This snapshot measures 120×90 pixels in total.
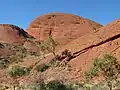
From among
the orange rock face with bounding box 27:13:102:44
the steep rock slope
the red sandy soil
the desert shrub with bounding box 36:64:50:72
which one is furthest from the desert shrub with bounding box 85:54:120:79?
the orange rock face with bounding box 27:13:102:44

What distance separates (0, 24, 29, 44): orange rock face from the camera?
103m

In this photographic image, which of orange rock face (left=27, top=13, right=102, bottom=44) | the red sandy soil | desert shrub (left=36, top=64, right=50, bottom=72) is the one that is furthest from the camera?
orange rock face (left=27, top=13, right=102, bottom=44)

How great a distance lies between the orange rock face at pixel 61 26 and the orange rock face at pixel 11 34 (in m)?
4.63

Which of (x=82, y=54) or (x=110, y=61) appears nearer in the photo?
(x=110, y=61)

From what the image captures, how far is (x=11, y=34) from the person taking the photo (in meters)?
107

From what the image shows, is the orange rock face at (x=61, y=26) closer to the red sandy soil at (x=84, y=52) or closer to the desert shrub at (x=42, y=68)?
the red sandy soil at (x=84, y=52)

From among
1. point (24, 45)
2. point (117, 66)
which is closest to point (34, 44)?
point (24, 45)

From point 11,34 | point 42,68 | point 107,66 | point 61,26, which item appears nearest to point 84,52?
point 42,68

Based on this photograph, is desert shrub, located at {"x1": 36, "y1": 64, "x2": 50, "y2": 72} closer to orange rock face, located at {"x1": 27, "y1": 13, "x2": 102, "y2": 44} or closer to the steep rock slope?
the steep rock slope

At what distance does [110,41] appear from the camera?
46688 mm

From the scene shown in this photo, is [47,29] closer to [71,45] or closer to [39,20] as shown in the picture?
[39,20]

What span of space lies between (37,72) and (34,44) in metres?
52.9

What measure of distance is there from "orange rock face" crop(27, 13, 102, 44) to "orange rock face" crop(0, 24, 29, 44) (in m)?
4.63

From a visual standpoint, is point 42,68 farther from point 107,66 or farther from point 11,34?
point 11,34
